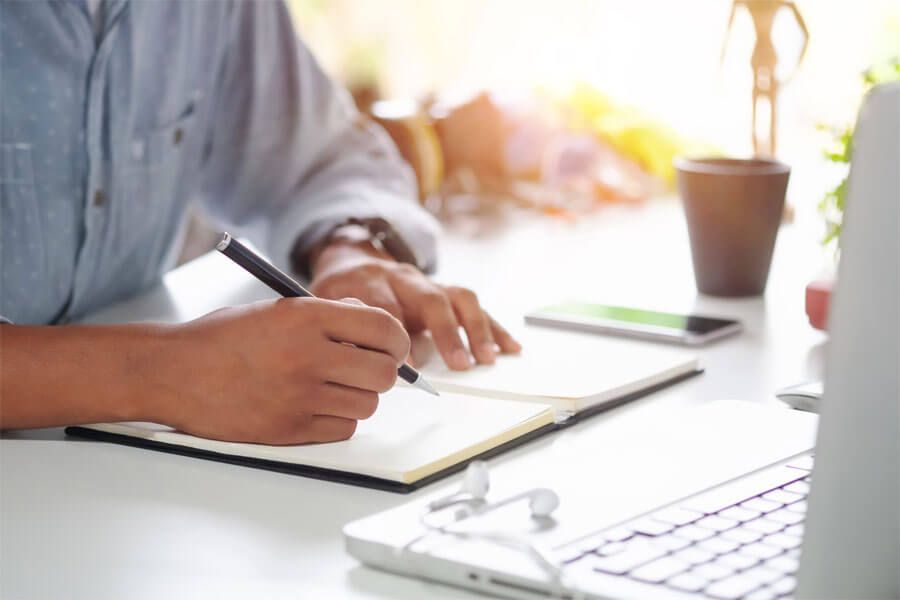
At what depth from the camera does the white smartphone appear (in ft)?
3.67

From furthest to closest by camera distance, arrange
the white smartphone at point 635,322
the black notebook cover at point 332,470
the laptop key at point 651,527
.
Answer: the white smartphone at point 635,322 → the black notebook cover at point 332,470 → the laptop key at point 651,527

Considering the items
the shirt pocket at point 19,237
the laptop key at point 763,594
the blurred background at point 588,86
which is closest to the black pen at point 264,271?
the laptop key at point 763,594

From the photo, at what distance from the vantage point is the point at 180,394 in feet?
2.63

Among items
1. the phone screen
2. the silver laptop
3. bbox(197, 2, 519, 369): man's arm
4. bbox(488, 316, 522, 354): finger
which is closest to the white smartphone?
the phone screen

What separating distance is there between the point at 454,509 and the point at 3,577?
0.23m

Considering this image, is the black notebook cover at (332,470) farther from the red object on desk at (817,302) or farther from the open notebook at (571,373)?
the red object on desk at (817,302)

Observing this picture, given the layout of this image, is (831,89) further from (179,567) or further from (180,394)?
(179,567)

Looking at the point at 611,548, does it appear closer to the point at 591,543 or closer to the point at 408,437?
the point at 591,543

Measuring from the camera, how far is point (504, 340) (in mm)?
1039

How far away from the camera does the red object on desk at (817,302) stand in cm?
114

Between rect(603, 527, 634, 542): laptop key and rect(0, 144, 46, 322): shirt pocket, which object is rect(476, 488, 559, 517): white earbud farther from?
rect(0, 144, 46, 322): shirt pocket

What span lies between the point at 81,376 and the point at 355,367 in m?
0.18

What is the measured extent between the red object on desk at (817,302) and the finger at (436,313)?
0.35 m

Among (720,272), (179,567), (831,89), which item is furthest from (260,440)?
(831,89)
